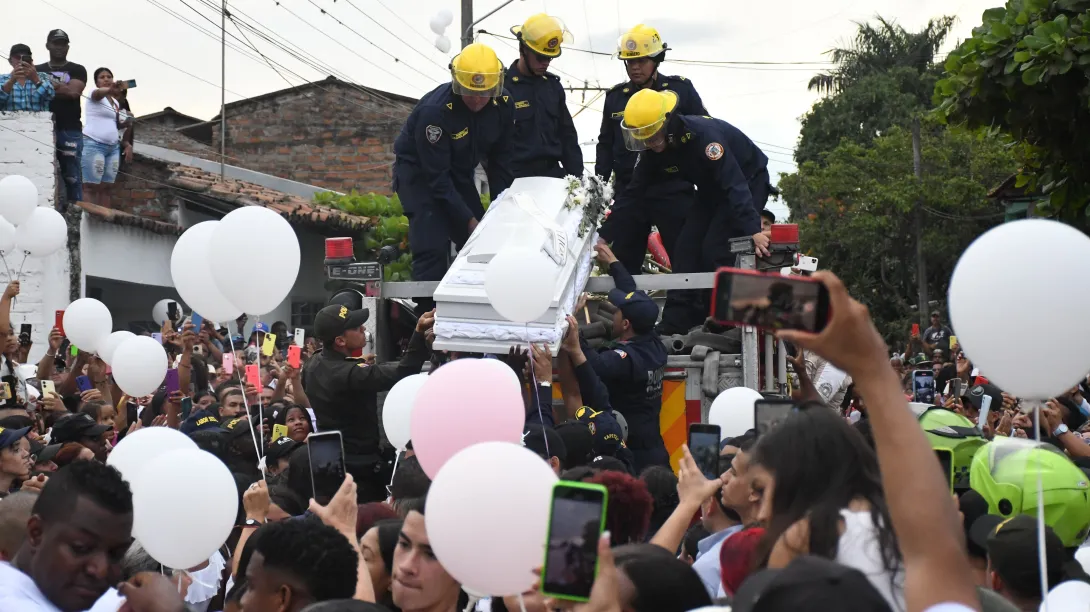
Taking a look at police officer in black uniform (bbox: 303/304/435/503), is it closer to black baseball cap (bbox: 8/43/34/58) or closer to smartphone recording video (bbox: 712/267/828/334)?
smartphone recording video (bbox: 712/267/828/334)

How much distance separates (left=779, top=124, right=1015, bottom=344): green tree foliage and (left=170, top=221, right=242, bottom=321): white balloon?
29.1 meters

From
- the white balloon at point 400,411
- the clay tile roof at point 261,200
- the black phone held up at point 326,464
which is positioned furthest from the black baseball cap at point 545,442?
the clay tile roof at point 261,200

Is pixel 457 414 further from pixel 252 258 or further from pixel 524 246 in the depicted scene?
pixel 524 246

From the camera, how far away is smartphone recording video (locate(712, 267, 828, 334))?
7.64 feet

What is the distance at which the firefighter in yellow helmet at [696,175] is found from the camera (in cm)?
858

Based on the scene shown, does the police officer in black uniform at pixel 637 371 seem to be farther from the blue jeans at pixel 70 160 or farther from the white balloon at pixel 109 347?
the blue jeans at pixel 70 160

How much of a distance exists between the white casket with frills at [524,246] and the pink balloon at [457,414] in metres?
2.76

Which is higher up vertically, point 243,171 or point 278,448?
point 243,171

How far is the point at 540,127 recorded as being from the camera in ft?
32.1

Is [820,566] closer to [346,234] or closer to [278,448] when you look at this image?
[278,448]

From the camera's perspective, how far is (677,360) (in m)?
8.15

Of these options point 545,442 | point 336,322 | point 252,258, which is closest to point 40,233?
point 336,322

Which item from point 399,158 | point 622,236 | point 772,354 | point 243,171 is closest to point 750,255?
point 772,354

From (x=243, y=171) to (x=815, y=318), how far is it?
79.0ft
